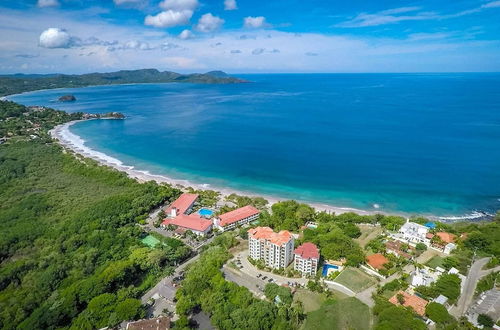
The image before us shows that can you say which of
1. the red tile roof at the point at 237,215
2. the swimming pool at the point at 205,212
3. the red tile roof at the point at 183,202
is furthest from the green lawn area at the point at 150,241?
the red tile roof at the point at 237,215

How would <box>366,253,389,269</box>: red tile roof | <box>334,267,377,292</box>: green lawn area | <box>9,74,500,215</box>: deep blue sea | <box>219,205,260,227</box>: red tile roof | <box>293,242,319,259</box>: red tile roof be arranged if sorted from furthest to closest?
<box>9,74,500,215</box>: deep blue sea < <box>219,205,260,227</box>: red tile roof < <box>366,253,389,269</box>: red tile roof < <box>293,242,319,259</box>: red tile roof < <box>334,267,377,292</box>: green lawn area

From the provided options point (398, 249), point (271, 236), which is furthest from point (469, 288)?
point (271, 236)

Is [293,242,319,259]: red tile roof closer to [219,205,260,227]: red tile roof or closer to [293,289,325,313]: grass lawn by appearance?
[293,289,325,313]: grass lawn

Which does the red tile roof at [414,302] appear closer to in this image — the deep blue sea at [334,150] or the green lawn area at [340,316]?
the green lawn area at [340,316]

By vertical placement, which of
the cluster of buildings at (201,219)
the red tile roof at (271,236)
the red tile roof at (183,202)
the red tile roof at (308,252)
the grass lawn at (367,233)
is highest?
the red tile roof at (271,236)

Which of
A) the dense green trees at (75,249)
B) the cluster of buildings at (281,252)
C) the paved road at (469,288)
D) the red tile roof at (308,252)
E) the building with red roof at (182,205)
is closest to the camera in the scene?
the dense green trees at (75,249)

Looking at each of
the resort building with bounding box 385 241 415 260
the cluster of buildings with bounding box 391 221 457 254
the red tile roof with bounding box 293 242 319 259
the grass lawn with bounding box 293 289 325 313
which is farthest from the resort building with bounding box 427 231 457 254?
the grass lawn with bounding box 293 289 325 313

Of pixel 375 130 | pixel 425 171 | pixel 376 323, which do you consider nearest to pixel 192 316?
pixel 376 323

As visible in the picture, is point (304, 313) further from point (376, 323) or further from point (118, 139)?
point (118, 139)
